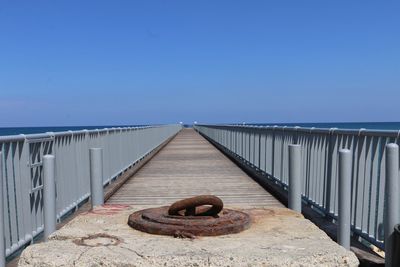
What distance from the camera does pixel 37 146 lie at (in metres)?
6.34

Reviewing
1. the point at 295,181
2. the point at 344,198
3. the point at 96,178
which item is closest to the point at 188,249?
the point at 344,198

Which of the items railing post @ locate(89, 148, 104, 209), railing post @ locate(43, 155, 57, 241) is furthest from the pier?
railing post @ locate(89, 148, 104, 209)

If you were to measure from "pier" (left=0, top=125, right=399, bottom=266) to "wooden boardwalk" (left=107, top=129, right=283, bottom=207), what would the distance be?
0.02 m

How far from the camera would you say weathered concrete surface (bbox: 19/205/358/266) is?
3336mm

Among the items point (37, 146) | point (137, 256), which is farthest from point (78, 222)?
point (37, 146)

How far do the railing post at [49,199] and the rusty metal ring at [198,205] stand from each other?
53.5 inches

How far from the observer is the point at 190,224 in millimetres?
3916

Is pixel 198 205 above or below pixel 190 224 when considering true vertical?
above

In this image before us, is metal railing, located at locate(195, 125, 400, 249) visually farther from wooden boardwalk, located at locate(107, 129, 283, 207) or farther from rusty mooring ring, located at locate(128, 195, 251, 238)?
rusty mooring ring, located at locate(128, 195, 251, 238)

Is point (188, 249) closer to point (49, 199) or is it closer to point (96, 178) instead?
point (49, 199)

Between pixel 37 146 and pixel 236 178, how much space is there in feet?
21.8

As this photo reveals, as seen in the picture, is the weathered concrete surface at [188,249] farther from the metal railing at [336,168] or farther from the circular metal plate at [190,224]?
the metal railing at [336,168]

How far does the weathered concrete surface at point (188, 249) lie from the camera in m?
3.34

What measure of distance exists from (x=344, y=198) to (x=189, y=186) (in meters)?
6.21
